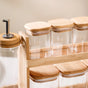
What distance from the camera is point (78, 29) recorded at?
1.63 m

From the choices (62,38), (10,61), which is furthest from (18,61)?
(62,38)

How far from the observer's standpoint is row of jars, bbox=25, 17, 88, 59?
1.52m

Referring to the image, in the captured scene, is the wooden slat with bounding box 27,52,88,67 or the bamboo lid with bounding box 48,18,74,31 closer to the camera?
the wooden slat with bounding box 27,52,88,67

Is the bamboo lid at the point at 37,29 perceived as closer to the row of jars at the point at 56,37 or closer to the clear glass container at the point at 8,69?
the row of jars at the point at 56,37

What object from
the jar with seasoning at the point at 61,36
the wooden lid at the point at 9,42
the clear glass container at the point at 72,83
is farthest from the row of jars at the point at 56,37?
the clear glass container at the point at 72,83

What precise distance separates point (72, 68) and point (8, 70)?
449mm

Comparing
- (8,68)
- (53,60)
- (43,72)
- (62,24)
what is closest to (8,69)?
(8,68)

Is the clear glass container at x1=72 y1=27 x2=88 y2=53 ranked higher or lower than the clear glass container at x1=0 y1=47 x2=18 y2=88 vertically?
higher

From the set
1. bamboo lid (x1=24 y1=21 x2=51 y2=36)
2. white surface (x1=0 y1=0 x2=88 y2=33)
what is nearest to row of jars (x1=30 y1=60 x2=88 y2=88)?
bamboo lid (x1=24 y1=21 x2=51 y2=36)

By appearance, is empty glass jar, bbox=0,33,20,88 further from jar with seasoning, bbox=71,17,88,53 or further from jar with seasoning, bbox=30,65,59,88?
jar with seasoning, bbox=71,17,88,53

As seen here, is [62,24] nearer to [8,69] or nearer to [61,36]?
[61,36]

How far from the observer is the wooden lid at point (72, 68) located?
1623mm

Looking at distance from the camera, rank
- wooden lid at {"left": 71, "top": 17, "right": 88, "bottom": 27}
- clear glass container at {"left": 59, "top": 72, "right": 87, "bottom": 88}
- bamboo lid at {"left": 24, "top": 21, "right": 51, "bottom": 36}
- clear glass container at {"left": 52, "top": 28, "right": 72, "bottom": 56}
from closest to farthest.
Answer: bamboo lid at {"left": 24, "top": 21, "right": 51, "bottom": 36}, wooden lid at {"left": 71, "top": 17, "right": 88, "bottom": 27}, clear glass container at {"left": 52, "top": 28, "right": 72, "bottom": 56}, clear glass container at {"left": 59, "top": 72, "right": 87, "bottom": 88}

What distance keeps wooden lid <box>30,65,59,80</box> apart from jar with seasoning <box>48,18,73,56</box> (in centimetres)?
11
